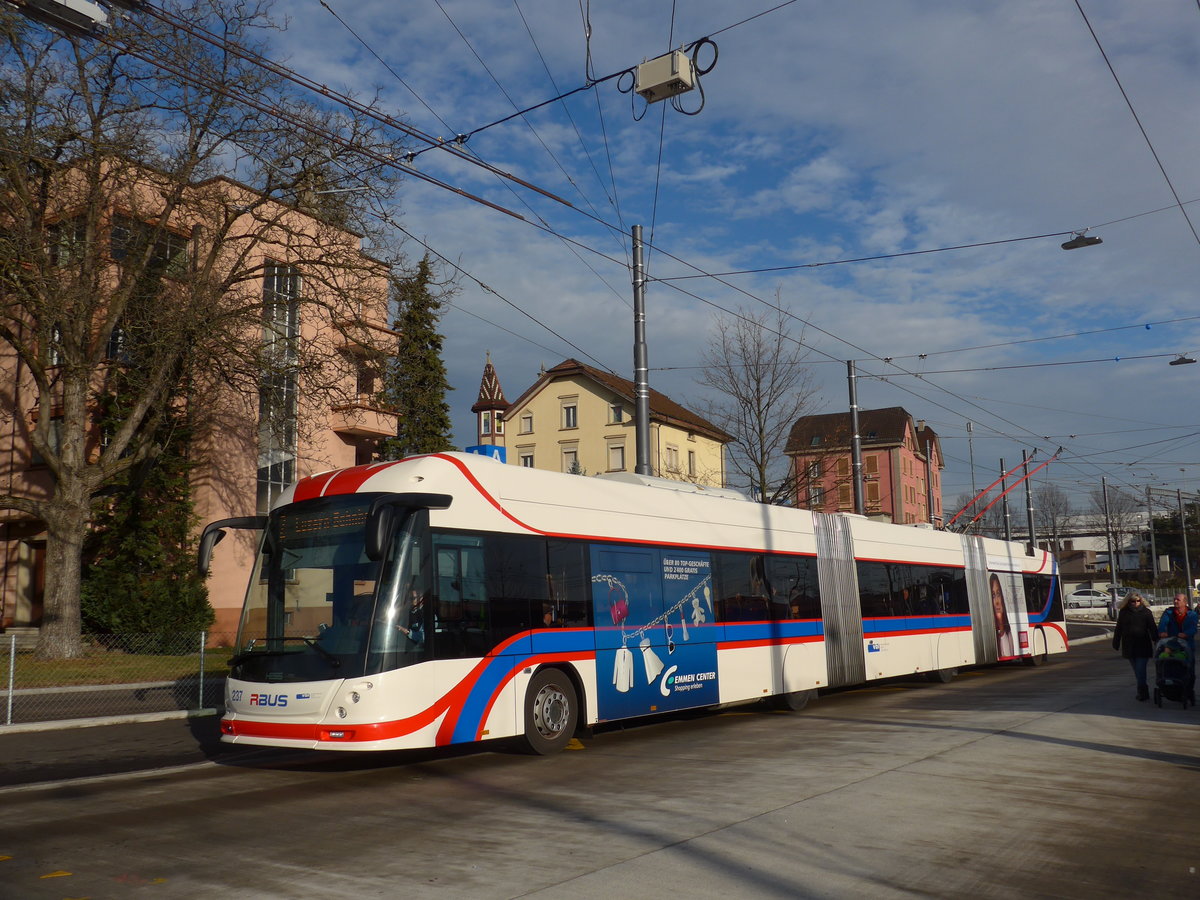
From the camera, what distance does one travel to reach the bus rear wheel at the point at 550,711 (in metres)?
10.9

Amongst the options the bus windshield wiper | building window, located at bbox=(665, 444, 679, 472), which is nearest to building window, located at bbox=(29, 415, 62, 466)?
the bus windshield wiper

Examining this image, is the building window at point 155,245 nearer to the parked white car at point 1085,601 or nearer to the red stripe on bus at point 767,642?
the red stripe on bus at point 767,642

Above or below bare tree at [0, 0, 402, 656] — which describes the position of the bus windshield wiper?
below

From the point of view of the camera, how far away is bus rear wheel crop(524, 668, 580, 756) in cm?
1089

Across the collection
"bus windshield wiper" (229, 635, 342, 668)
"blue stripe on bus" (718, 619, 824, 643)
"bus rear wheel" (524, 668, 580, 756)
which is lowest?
"bus rear wheel" (524, 668, 580, 756)

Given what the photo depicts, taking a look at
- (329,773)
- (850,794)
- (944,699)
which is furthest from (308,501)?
(944,699)

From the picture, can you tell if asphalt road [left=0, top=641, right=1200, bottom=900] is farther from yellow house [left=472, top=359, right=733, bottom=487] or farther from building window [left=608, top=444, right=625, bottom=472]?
building window [left=608, top=444, right=625, bottom=472]

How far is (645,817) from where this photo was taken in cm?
752

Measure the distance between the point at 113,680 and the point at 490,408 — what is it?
2114 inches

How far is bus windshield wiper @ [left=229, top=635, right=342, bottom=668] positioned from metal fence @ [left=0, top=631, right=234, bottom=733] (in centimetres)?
585

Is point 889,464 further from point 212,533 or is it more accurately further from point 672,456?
point 212,533

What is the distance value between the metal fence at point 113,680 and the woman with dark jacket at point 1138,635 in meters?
14.0

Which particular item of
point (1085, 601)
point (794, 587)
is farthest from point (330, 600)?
point (1085, 601)

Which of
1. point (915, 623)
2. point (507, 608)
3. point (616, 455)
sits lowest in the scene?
point (915, 623)
